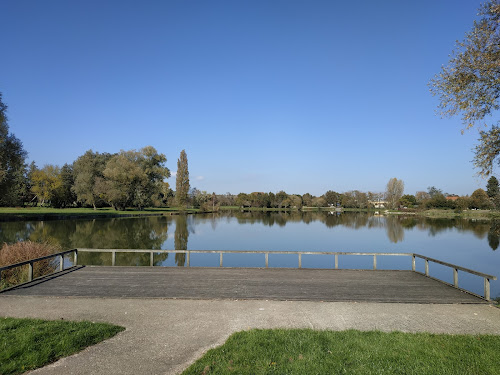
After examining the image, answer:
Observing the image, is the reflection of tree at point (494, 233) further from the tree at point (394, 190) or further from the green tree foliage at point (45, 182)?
the tree at point (394, 190)

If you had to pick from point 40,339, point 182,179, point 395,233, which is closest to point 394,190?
point 182,179

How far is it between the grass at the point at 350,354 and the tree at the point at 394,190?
11798cm

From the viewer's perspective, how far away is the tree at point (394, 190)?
372ft

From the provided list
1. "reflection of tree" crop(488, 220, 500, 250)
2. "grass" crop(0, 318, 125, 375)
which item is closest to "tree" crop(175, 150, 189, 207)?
"reflection of tree" crop(488, 220, 500, 250)

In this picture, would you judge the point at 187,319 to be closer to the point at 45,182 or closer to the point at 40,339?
the point at 40,339

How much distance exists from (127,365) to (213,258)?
46.8 ft

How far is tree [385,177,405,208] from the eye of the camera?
113 metres

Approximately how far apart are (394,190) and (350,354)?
121 meters

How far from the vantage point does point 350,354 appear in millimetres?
4730

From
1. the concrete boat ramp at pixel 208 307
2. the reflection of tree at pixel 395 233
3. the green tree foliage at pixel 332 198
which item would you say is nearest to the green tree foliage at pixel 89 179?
the reflection of tree at pixel 395 233

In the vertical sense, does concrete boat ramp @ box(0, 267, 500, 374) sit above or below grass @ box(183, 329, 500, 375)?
below

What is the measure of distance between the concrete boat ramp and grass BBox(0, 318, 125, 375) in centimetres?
22

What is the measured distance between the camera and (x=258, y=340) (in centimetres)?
528

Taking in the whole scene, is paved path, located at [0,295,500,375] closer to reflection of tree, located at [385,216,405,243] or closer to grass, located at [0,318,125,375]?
grass, located at [0,318,125,375]
